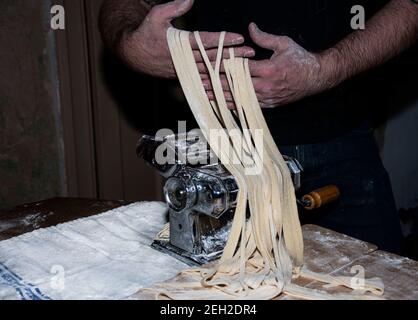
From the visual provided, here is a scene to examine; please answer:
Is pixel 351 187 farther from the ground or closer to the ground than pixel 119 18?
closer to the ground

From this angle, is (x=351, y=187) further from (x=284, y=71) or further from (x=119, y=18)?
(x=119, y=18)

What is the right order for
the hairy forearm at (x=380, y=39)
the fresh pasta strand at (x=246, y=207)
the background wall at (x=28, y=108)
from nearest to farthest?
the fresh pasta strand at (x=246, y=207) < the hairy forearm at (x=380, y=39) < the background wall at (x=28, y=108)

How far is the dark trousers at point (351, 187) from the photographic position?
1547mm

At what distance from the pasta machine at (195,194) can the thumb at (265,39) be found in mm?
248

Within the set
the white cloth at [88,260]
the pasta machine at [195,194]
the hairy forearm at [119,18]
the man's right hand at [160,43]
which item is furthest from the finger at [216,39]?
the white cloth at [88,260]

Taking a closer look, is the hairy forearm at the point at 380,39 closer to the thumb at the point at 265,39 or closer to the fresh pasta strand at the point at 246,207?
the thumb at the point at 265,39

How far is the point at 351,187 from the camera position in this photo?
5.14ft

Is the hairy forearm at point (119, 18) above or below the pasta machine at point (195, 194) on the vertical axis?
above

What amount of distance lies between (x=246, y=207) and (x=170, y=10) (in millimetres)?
452

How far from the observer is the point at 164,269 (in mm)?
1090

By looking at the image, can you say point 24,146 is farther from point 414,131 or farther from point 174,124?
point 414,131

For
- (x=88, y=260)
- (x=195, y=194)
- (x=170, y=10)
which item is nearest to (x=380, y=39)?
(x=170, y=10)

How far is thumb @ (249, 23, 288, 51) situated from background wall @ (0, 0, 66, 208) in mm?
1546
